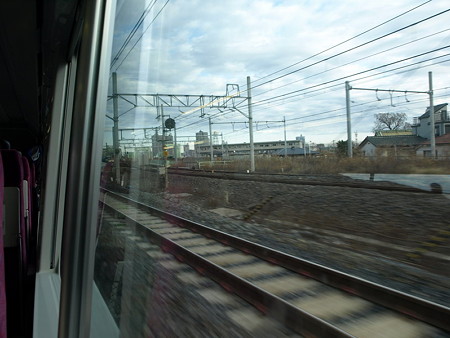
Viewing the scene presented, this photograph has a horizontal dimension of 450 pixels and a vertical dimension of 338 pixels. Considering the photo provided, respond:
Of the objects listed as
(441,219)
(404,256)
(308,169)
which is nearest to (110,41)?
(404,256)

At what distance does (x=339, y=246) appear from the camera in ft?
17.2

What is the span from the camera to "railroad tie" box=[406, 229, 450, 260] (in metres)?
4.51

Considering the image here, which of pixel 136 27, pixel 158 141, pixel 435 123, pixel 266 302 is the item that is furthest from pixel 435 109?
pixel 136 27

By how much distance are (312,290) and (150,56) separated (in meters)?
2.70

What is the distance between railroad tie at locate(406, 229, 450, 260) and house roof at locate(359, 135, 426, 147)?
4.98 feet

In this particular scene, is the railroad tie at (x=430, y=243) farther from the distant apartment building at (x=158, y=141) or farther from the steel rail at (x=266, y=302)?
the distant apartment building at (x=158, y=141)

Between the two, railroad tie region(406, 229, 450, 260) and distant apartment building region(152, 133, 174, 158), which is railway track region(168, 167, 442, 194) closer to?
railroad tie region(406, 229, 450, 260)

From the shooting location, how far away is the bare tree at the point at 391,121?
3652mm

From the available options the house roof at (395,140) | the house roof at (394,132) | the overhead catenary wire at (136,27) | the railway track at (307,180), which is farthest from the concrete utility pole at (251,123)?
the overhead catenary wire at (136,27)

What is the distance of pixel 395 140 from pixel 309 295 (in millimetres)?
2426

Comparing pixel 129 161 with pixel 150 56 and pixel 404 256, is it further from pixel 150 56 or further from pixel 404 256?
pixel 404 256

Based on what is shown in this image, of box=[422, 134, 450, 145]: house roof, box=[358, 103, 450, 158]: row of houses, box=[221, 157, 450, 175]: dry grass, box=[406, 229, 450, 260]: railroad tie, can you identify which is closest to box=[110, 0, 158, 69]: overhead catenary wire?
box=[358, 103, 450, 158]: row of houses

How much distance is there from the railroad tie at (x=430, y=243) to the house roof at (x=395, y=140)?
4.98 feet

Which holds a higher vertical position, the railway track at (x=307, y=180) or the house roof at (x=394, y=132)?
the house roof at (x=394, y=132)
